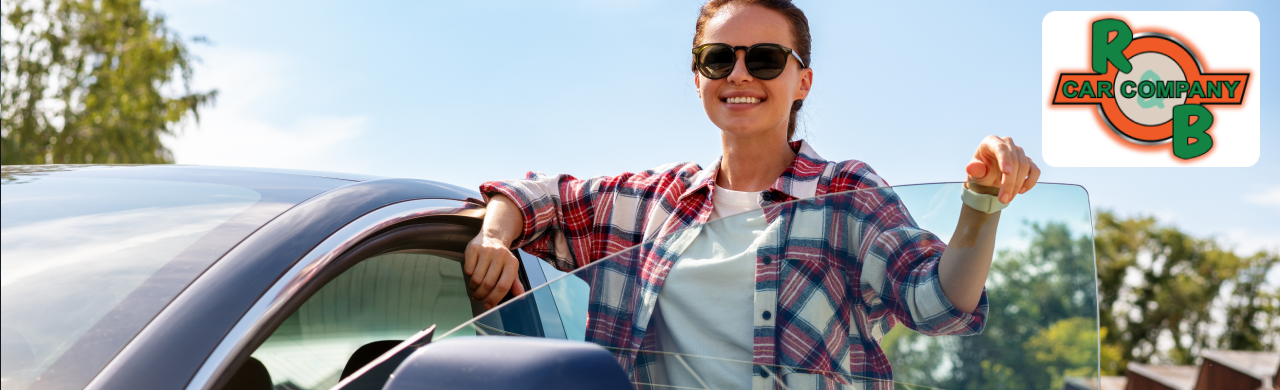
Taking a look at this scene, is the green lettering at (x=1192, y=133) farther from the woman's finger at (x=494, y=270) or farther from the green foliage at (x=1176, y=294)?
the green foliage at (x=1176, y=294)

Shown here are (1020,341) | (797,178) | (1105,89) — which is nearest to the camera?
(1020,341)

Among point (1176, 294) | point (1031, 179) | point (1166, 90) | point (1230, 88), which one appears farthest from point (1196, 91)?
point (1176, 294)

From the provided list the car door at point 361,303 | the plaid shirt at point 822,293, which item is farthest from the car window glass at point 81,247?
the plaid shirt at point 822,293

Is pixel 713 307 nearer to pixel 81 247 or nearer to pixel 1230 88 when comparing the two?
pixel 81 247

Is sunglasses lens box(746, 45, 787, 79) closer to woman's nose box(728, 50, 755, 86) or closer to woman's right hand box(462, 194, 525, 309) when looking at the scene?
woman's nose box(728, 50, 755, 86)

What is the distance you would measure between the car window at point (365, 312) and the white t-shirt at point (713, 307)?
0.61 metres

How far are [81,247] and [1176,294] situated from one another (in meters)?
43.5

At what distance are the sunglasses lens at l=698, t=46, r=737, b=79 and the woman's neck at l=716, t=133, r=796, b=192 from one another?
15cm

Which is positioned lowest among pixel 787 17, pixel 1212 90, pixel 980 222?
pixel 980 222

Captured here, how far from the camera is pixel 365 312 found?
1.63m

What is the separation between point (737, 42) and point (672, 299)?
38.1 inches

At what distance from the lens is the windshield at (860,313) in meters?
1.00

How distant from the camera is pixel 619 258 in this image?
1.13 m

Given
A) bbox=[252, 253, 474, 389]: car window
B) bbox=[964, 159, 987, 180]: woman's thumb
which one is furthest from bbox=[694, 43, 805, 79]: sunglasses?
bbox=[964, 159, 987, 180]: woman's thumb
